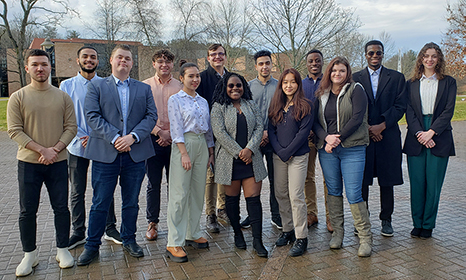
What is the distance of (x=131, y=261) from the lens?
4266 millimetres

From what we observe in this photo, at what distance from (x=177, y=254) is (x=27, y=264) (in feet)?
5.08

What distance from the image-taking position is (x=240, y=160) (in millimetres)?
4410

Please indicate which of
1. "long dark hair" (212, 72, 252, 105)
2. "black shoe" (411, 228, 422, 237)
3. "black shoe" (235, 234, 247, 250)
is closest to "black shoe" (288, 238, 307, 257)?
"black shoe" (235, 234, 247, 250)

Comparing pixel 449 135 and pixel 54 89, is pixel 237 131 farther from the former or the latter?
pixel 449 135

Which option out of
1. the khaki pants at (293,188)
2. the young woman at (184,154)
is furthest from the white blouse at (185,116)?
the khaki pants at (293,188)

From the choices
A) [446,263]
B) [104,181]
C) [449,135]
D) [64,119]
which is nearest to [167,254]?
[104,181]

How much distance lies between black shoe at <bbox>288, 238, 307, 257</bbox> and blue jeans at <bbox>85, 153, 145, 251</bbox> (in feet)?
6.21

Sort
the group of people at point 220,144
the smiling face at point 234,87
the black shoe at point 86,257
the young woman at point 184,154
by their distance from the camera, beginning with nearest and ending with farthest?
1. the group of people at point 220,144
2. the black shoe at point 86,257
3. the young woman at point 184,154
4. the smiling face at point 234,87

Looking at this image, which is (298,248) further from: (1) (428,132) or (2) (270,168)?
(1) (428,132)

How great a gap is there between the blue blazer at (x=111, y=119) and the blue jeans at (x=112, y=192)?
0.13 m

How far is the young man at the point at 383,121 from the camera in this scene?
493 centimetres

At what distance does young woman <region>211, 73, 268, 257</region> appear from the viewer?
4371mm

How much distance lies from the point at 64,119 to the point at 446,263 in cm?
440

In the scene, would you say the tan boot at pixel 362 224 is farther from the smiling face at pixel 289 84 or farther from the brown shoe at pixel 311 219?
the smiling face at pixel 289 84
